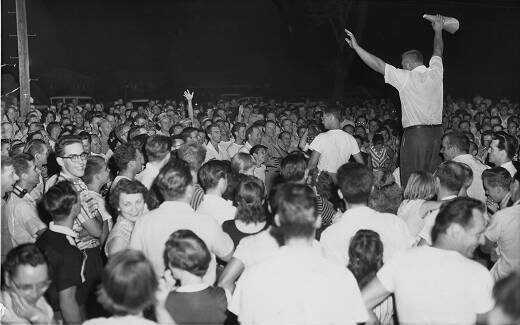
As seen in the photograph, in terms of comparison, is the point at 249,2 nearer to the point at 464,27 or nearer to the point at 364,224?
the point at 464,27

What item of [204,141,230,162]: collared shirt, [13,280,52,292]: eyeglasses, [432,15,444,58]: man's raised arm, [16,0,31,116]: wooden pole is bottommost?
[13,280,52,292]: eyeglasses

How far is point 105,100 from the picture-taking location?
1122 inches

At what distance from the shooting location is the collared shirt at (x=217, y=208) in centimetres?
490

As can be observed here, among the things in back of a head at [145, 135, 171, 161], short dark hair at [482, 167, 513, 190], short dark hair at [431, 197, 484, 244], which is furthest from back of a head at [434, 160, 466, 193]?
back of a head at [145, 135, 171, 161]

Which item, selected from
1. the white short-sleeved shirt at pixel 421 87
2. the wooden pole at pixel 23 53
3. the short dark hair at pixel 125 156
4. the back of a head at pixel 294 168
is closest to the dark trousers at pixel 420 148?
the white short-sleeved shirt at pixel 421 87

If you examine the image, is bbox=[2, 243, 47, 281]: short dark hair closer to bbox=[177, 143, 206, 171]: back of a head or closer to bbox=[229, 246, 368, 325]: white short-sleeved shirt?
bbox=[229, 246, 368, 325]: white short-sleeved shirt

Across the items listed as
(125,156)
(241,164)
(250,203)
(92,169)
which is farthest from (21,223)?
(241,164)

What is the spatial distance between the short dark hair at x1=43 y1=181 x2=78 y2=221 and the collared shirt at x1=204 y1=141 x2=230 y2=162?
4.14m

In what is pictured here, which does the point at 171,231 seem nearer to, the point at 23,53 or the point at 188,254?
the point at 188,254

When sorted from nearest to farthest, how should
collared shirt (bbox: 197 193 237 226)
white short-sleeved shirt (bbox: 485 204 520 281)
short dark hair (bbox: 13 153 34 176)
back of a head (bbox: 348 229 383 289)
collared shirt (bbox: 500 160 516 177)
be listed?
back of a head (bbox: 348 229 383 289), white short-sleeved shirt (bbox: 485 204 520 281), collared shirt (bbox: 197 193 237 226), short dark hair (bbox: 13 153 34 176), collared shirt (bbox: 500 160 516 177)

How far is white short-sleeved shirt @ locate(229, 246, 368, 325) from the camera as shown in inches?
117

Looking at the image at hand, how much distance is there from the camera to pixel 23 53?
13.0 m

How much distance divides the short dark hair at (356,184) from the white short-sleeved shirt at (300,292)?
1054 millimetres

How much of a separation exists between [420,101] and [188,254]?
4.09m
